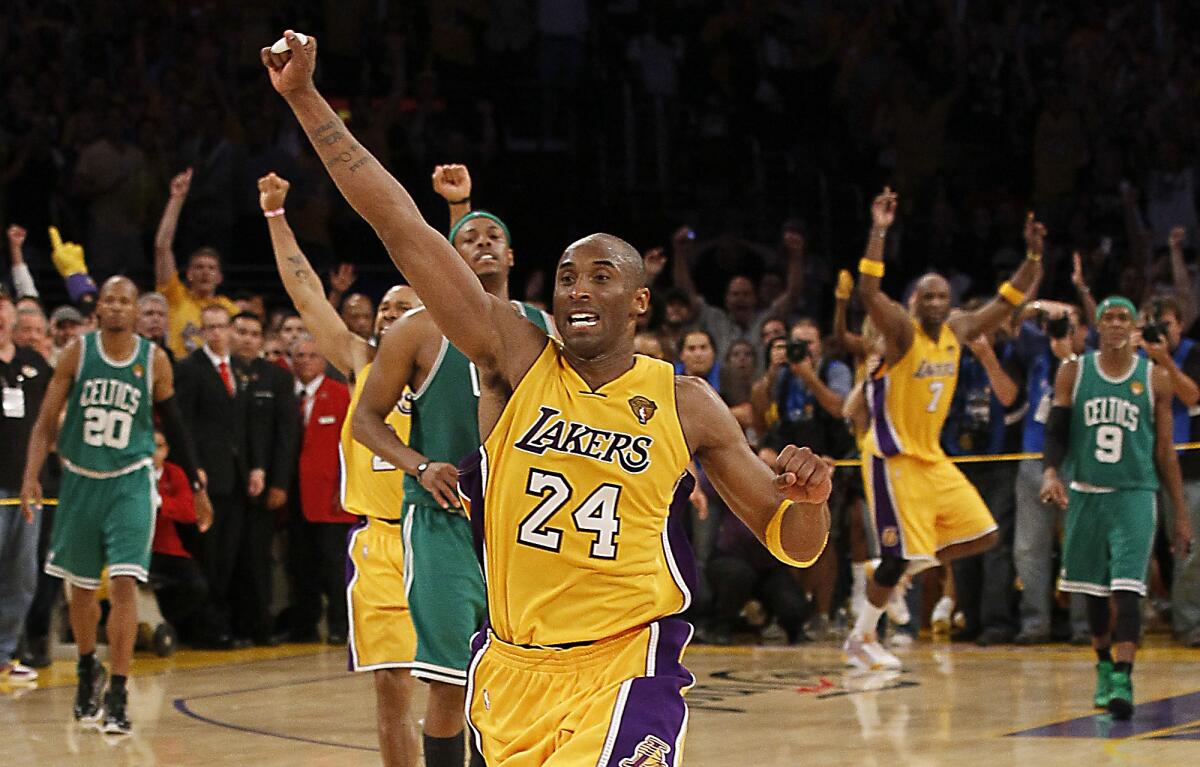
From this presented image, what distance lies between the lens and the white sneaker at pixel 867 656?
11.8 metres

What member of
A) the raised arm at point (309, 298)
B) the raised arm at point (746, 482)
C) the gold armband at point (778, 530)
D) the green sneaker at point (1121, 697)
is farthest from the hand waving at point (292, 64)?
the green sneaker at point (1121, 697)

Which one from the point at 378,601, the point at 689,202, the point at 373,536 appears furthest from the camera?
the point at 689,202

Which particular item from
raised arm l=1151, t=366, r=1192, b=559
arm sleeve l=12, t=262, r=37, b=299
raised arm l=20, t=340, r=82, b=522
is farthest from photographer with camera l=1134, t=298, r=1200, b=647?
arm sleeve l=12, t=262, r=37, b=299

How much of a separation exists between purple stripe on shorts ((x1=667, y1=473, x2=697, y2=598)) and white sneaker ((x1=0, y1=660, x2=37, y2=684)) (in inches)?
307

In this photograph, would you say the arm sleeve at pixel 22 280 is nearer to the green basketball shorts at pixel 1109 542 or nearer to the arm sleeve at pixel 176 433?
the arm sleeve at pixel 176 433

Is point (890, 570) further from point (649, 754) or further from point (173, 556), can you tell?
point (649, 754)

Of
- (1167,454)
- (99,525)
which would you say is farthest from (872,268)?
(99,525)

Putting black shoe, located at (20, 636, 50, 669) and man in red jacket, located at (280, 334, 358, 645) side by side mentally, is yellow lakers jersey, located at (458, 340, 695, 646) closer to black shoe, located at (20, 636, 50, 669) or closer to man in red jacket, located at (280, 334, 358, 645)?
black shoe, located at (20, 636, 50, 669)

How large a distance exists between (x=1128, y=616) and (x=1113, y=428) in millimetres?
1045

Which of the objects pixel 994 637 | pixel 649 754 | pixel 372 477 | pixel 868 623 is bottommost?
pixel 994 637

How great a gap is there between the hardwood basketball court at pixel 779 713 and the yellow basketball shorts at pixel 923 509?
0.84 m

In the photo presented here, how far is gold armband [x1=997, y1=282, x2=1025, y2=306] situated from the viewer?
39.5 feet

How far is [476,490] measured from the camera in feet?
15.8

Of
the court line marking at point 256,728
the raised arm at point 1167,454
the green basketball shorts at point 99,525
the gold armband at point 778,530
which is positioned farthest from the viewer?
the raised arm at point 1167,454
